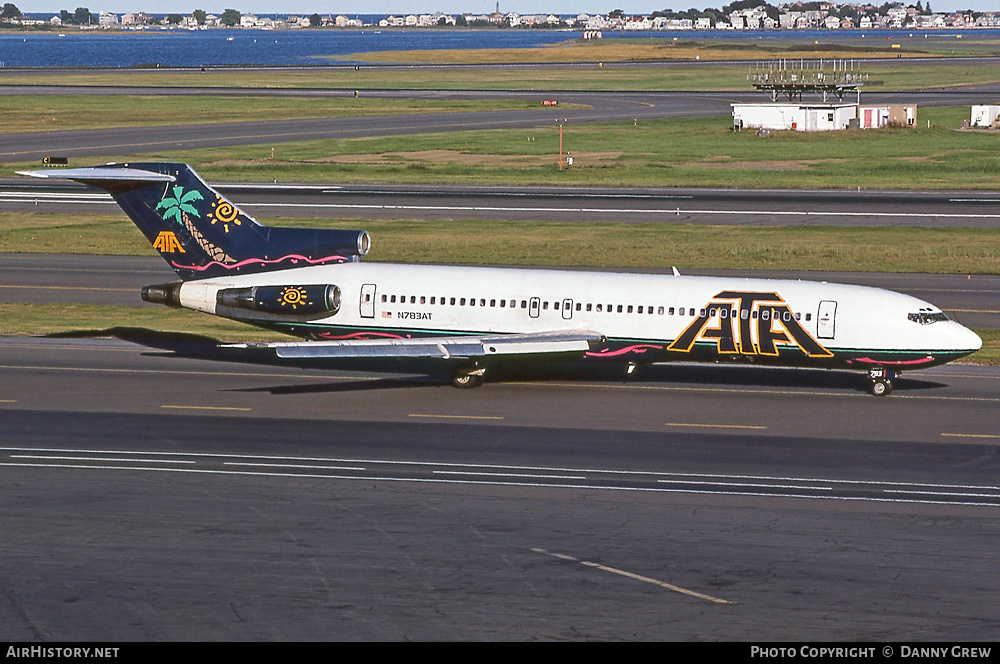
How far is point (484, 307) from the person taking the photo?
40688mm

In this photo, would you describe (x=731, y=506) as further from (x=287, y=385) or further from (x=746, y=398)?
(x=287, y=385)

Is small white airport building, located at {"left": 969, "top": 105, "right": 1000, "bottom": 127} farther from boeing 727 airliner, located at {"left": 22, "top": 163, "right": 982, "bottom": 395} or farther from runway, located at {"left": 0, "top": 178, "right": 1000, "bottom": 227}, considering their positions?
boeing 727 airliner, located at {"left": 22, "top": 163, "right": 982, "bottom": 395}

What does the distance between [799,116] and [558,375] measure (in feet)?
268

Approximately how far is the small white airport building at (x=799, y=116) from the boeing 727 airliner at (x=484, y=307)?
266 ft

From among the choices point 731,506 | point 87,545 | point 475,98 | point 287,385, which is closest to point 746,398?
point 731,506

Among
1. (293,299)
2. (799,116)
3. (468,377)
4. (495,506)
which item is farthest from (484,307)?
(799,116)

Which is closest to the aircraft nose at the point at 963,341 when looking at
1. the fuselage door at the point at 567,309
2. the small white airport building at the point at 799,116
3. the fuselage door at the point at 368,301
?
the fuselage door at the point at 567,309

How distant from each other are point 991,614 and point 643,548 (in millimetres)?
6496

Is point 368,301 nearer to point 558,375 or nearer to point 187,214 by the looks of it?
point 558,375

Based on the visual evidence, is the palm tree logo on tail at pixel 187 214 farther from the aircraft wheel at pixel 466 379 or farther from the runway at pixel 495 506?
the aircraft wheel at pixel 466 379

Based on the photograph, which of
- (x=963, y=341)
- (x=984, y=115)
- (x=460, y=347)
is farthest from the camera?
(x=984, y=115)

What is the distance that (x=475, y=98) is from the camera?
527ft

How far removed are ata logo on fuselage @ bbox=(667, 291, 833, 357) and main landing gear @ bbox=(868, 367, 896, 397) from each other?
156 centimetres

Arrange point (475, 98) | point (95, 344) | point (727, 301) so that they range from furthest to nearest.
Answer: point (475, 98), point (95, 344), point (727, 301)
